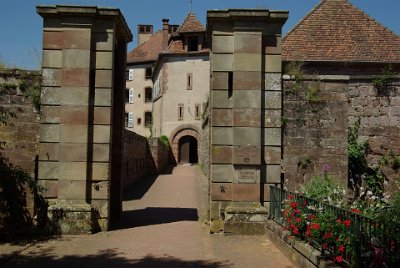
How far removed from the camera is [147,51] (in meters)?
51.6

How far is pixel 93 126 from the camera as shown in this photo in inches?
379

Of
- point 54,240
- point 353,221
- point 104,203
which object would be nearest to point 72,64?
point 104,203

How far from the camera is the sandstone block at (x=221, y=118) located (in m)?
9.68

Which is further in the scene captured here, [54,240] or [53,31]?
[53,31]

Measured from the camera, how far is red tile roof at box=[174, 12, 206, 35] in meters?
39.9

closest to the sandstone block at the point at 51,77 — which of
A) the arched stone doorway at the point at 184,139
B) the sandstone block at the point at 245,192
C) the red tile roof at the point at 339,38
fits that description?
the sandstone block at the point at 245,192

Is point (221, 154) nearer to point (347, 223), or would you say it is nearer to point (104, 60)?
point (104, 60)

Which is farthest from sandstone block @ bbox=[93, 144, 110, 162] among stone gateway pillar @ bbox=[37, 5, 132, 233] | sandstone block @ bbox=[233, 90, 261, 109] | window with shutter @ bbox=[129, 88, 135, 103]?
window with shutter @ bbox=[129, 88, 135, 103]

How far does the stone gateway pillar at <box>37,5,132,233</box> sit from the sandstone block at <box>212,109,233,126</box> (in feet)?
7.06

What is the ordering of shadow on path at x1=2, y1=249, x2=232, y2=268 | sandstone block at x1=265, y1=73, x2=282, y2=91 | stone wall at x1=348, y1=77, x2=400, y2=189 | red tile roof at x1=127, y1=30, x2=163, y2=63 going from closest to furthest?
shadow on path at x1=2, y1=249, x2=232, y2=268 < sandstone block at x1=265, y1=73, x2=282, y2=91 < stone wall at x1=348, y1=77, x2=400, y2=189 < red tile roof at x1=127, y1=30, x2=163, y2=63

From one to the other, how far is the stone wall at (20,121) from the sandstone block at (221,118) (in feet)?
12.2

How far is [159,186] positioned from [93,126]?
11639 mm

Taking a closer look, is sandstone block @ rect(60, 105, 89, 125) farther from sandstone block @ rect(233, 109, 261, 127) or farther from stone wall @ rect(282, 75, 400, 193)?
stone wall @ rect(282, 75, 400, 193)

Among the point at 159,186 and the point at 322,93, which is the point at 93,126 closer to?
the point at 322,93
